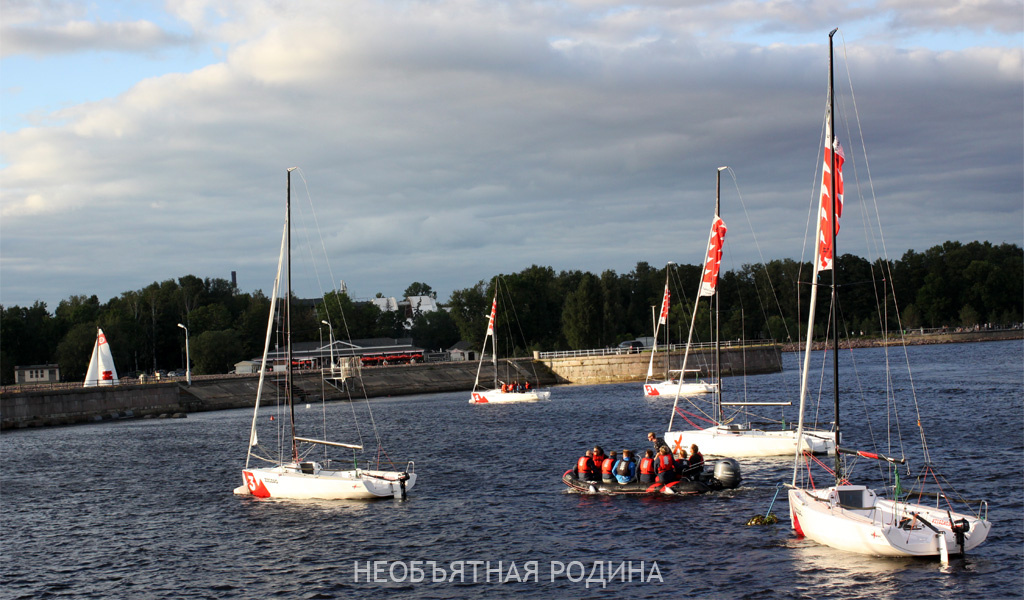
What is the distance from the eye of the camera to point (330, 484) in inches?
1478

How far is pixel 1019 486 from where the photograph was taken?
118ft

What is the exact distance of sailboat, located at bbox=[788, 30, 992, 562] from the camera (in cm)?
2478

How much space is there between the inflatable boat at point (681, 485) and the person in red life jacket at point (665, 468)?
0.19m

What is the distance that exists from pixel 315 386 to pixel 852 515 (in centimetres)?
9455

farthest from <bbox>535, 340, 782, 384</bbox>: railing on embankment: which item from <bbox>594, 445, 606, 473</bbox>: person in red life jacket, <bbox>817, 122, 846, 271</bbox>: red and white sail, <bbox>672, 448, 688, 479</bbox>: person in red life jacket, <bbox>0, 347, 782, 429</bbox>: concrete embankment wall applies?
<bbox>817, 122, 846, 271</bbox>: red and white sail

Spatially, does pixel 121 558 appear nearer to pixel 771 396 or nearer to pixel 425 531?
pixel 425 531

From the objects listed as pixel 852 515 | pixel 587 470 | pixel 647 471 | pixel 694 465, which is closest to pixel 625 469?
pixel 647 471

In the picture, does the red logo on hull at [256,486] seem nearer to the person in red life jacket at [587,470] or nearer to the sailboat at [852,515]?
the person in red life jacket at [587,470]

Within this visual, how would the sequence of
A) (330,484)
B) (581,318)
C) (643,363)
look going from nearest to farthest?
(330,484) < (643,363) < (581,318)

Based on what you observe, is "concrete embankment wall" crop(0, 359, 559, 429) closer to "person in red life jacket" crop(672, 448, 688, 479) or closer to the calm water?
the calm water

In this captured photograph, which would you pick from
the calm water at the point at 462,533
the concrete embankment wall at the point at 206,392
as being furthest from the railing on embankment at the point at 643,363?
the calm water at the point at 462,533

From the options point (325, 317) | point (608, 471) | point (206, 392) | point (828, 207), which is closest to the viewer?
point (828, 207)

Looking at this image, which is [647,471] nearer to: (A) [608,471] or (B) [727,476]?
(A) [608,471]

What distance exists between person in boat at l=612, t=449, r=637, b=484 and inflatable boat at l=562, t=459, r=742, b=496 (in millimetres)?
193
